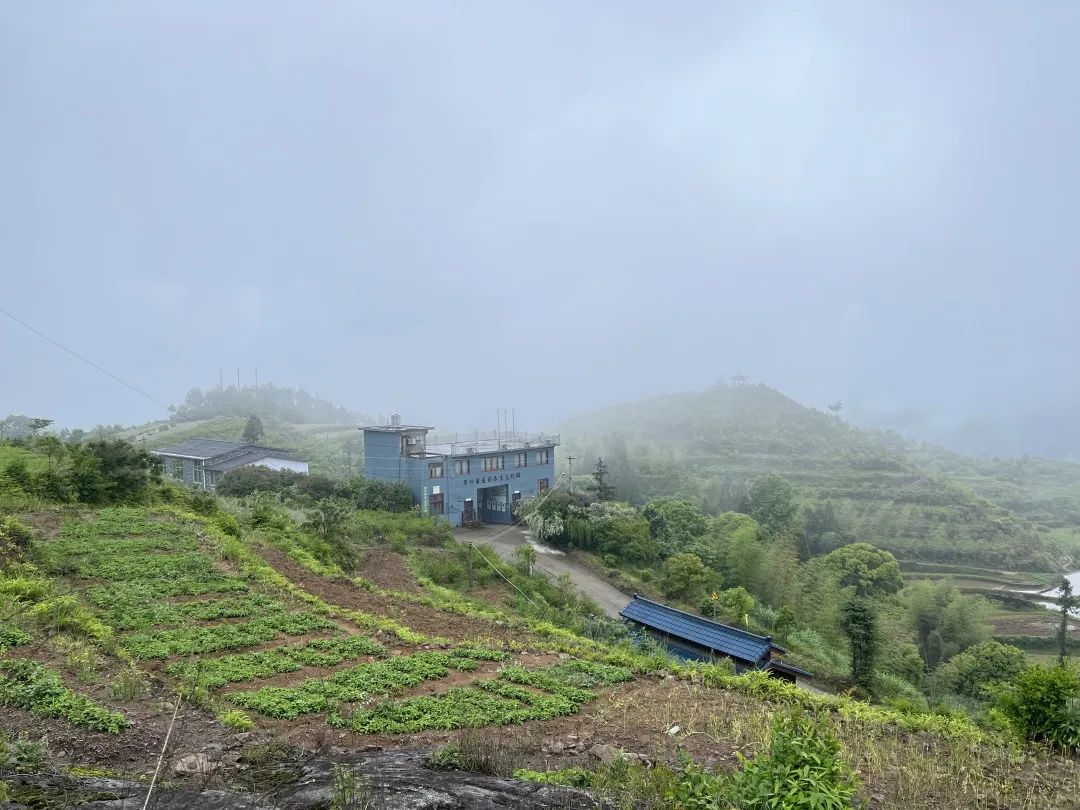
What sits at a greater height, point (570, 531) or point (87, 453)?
point (87, 453)

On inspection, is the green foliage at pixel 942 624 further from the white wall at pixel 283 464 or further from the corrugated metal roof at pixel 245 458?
the corrugated metal roof at pixel 245 458

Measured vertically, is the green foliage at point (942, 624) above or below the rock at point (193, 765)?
below

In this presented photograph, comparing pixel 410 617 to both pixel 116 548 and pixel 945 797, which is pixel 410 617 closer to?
pixel 116 548

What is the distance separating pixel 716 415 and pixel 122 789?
130200 millimetres

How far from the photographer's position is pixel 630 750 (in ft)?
25.2

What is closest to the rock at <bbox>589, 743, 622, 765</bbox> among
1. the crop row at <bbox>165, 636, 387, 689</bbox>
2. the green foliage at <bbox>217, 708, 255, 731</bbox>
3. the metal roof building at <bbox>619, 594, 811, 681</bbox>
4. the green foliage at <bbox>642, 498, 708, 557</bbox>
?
the green foliage at <bbox>217, 708, 255, 731</bbox>

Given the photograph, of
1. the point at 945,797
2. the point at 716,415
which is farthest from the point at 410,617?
the point at 716,415

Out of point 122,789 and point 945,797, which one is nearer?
point 122,789

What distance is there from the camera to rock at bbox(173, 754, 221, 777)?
6082 mm

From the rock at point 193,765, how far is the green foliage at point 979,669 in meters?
25.5

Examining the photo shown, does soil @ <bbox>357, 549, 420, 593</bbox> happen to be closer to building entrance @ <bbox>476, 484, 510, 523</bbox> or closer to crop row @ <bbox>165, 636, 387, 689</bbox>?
crop row @ <bbox>165, 636, 387, 689</bbox>

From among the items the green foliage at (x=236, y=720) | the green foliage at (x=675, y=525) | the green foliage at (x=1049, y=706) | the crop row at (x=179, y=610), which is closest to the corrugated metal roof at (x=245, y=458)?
the green foliage at (x=675, y=525)

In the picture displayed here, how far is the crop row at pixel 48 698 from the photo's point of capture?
7285mm

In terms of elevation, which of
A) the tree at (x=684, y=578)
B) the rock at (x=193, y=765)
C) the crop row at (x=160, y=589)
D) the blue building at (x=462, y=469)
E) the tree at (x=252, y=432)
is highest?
the tree at (x=252, y=432)
